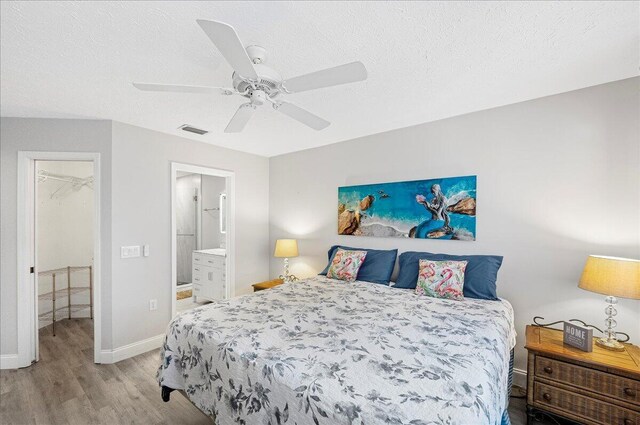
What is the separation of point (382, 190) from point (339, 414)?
2.54m

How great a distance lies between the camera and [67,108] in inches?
99.3

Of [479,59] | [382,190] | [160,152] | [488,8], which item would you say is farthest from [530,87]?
[160,152]

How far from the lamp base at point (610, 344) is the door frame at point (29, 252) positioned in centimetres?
422

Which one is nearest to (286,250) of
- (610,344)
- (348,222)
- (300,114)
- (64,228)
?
(348,222)

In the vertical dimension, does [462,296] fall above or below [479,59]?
below

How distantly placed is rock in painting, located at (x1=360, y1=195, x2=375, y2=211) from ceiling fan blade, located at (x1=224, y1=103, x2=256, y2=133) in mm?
1810

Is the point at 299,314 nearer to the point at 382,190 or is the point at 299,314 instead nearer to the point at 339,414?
the point at 339,414

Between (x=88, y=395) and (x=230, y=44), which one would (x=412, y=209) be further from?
(x=88, y=395)

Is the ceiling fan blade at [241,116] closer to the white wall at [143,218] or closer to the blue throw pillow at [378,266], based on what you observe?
the white wall at [143,218]

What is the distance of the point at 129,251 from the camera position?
9.73 ft

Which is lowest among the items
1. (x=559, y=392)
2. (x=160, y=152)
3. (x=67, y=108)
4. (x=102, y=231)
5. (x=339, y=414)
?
(x=559, y=392)

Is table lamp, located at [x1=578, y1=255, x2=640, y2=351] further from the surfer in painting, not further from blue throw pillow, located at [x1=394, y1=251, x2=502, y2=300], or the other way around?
the surfer in painting

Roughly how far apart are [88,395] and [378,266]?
2.79 m

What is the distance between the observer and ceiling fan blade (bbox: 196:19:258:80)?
1068 millimetres
